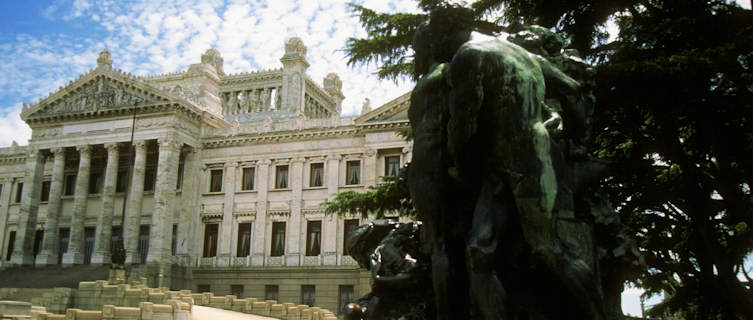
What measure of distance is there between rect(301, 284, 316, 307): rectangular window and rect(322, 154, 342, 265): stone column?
1715 millimetres

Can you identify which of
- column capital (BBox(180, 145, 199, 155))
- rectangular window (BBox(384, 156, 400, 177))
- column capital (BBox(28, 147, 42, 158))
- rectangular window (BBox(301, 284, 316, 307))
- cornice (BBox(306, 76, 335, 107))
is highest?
cornice (BBox(306, 76, 335, 107))

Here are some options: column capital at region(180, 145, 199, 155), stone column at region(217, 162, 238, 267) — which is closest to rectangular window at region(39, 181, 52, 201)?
column capital at region(180, 145, 199, 155)

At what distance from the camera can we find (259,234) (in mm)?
37469

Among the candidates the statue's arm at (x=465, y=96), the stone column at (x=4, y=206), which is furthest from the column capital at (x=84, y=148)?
the statue's arm at (x=465, y=96)

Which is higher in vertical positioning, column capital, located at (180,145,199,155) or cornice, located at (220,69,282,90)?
cornice, located at (220,69,282,90)

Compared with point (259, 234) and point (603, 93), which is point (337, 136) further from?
point (603, 93)

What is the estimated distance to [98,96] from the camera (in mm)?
39062

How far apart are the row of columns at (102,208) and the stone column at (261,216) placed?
481cm

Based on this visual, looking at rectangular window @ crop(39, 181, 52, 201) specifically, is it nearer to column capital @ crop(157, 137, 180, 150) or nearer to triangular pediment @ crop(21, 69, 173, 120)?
triangular pediment @ crop(21, 69, 173, 120)

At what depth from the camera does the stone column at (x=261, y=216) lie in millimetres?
37156

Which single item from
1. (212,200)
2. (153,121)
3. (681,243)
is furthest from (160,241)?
(681,243)

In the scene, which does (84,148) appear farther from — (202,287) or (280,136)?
(280,136)

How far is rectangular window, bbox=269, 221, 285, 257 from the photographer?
37219 millimetres

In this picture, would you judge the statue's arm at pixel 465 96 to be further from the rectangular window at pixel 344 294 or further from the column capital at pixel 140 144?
the column capital at pixel 140 144
